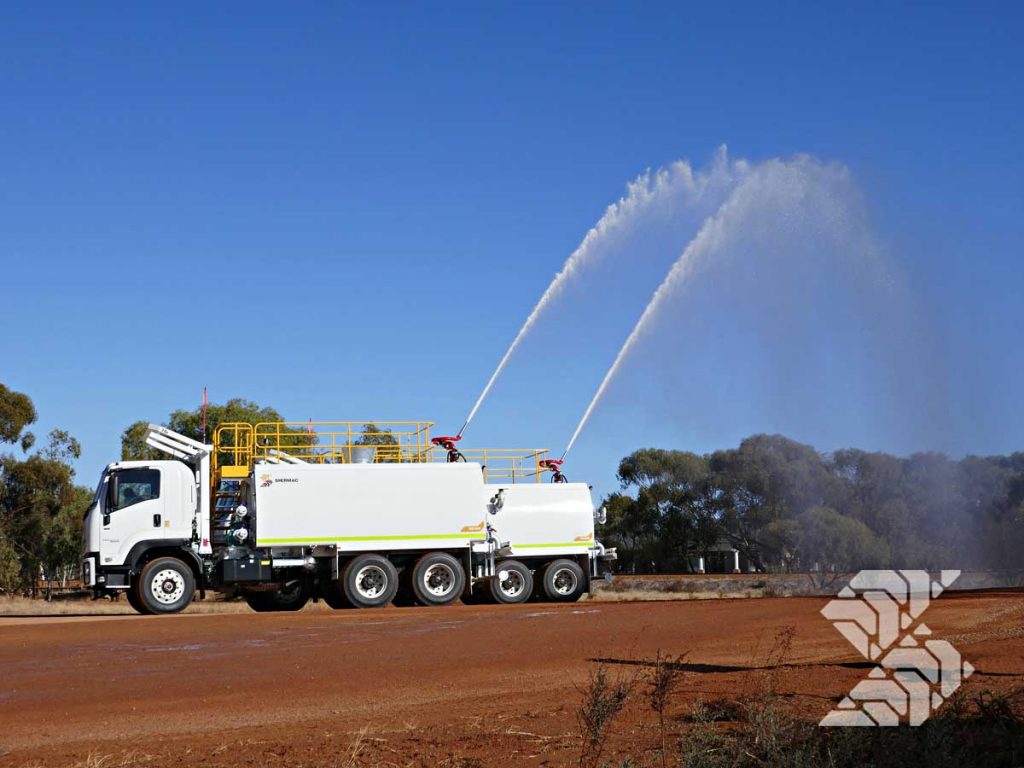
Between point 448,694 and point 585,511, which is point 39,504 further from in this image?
point 448,694

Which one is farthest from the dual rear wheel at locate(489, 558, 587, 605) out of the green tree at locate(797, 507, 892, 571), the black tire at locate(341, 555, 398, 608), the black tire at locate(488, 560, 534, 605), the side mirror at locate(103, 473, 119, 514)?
the green tree at locate(797, 507, 892, 571)

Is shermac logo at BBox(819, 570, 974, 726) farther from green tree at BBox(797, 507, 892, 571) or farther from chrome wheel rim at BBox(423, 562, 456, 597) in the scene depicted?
green tree at BBox(797, 507, 892, 571)

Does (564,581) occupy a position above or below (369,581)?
below

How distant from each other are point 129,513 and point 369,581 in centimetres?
635

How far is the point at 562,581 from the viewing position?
3269 cm

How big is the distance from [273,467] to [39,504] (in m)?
34.4

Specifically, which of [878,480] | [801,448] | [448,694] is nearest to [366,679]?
[448,694]

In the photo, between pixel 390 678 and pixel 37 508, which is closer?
pixel 390 678

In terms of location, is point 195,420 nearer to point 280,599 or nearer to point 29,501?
point 29,501

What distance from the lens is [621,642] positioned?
1747 centimetres

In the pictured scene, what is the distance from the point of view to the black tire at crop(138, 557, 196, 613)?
2819 centimetres

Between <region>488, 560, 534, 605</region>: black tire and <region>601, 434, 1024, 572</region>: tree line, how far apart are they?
101ft

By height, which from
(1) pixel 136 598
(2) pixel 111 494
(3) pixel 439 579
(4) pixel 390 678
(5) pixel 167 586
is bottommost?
(4) pixel 390 678

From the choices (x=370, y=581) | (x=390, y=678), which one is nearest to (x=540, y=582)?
(x=370, y=581)
